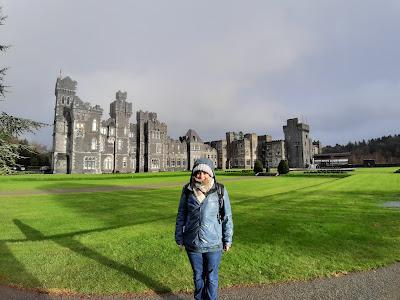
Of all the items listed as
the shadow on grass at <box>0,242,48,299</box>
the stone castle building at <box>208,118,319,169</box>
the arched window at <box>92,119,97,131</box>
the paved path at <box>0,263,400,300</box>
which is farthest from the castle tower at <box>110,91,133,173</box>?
the paved path at <box>0,263,400,300</box>

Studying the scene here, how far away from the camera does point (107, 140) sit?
8212 cm

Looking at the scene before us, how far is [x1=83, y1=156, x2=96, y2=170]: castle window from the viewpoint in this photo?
75.5 metres

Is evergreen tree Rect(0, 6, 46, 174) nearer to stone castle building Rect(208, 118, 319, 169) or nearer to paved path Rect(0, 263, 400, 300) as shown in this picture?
paved path Rect(0, 263, 400, 300)

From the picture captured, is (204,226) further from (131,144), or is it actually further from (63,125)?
(131,144)

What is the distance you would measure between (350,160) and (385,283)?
145 metres

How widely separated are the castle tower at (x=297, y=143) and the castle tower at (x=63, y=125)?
73.8 meters

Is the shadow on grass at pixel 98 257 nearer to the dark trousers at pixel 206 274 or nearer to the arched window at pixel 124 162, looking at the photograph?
the dark trousers at pixel 206 274

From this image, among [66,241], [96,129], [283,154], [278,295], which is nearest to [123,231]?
[66,241]

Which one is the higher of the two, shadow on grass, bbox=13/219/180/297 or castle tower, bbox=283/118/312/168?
castle tower, bbox=283/118/312/168

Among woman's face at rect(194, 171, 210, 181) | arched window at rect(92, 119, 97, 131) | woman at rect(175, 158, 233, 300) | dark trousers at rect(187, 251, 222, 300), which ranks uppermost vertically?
arched window at rect(92, 119, 97, 131)

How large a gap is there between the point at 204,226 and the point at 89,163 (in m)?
76.2

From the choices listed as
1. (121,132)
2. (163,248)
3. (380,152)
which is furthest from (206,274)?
(380,152)

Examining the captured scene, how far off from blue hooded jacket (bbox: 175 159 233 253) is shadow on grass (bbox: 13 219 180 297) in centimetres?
176

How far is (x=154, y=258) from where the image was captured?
26.9ft
